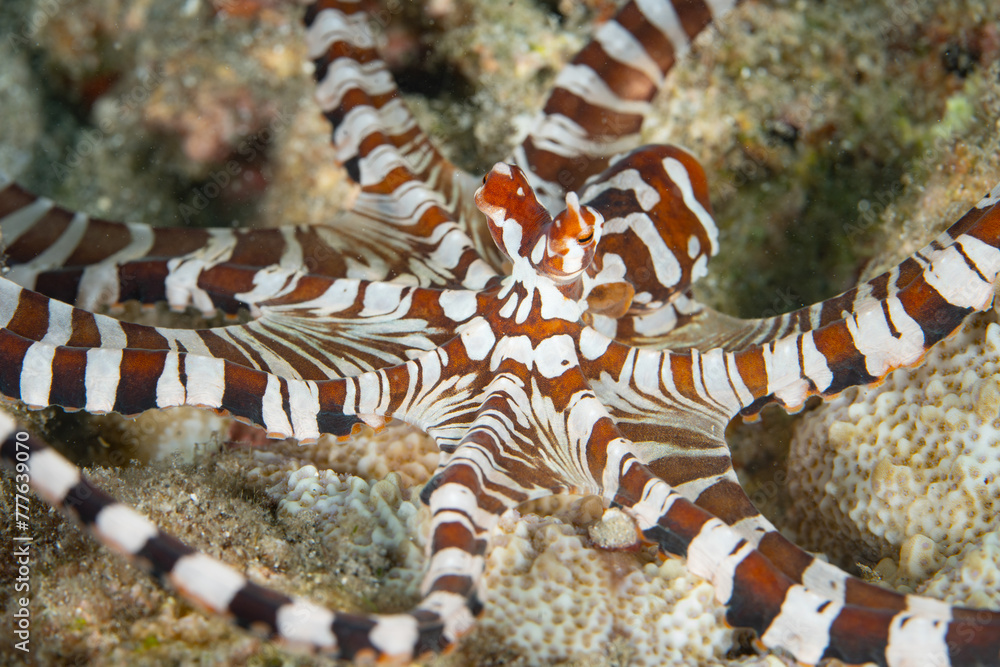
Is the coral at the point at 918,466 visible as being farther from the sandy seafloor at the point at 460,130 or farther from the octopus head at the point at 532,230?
the octopus head at the point at 532,230

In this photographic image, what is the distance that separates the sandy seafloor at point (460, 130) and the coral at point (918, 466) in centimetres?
52

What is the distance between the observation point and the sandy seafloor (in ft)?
8.50

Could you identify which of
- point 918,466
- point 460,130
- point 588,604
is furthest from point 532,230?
point 460,130

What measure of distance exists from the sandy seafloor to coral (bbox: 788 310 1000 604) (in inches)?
20.6

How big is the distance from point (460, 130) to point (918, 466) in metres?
3.15

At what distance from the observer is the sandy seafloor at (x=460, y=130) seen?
2590 mm

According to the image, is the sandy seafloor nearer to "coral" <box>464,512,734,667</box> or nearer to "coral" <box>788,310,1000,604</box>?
"coral" <box>464,512,734,667</box>

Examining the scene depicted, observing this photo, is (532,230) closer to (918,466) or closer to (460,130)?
(918,466)

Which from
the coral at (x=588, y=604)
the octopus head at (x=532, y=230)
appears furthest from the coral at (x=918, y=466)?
the octopus head at (x=532, y=230)

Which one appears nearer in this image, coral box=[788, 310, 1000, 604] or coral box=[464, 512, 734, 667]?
coral box=[464, 512, 734, 667]

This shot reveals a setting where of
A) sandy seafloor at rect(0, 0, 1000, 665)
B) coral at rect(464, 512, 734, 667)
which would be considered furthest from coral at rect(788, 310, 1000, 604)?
coral at rect(464, 512, 734, 667)

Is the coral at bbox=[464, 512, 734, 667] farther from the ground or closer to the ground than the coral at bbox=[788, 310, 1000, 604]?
closer to the ground

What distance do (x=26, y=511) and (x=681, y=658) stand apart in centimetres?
226

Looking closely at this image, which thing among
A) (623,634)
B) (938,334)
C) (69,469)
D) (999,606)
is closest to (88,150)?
(69,469)
